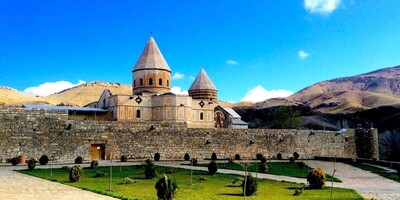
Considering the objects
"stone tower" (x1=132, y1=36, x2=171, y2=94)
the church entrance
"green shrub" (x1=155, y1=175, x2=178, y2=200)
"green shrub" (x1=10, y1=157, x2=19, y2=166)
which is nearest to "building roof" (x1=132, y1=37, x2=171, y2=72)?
"stone tower" (x1=132, y1=36, x2=171, y2=94)

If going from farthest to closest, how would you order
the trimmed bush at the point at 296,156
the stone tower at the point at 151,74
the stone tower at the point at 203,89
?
the stone tower at the point at 203,89 → the stone tower at the point at 151,74 → the trimmed bush at the point at 296,156

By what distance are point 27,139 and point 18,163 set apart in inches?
64.6

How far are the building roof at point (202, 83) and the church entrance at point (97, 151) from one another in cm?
2298

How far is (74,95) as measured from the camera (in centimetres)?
12744

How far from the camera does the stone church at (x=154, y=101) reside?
41938 mm

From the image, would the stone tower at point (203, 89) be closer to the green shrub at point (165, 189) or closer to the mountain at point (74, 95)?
the green shrub at point (165, 189)

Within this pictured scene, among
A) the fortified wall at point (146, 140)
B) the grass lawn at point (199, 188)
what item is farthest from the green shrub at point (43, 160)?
the grass lawn at point (199, 188)

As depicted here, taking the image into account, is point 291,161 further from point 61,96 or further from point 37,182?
point 61,96

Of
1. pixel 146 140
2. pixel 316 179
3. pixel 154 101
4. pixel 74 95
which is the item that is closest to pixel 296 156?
pixel 146 140

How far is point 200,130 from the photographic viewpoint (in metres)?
32.8

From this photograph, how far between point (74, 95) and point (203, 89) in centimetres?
8575

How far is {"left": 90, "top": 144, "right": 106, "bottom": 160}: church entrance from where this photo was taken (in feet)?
95.0

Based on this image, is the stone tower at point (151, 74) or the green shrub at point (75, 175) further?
the stone tower at point (151, 74)

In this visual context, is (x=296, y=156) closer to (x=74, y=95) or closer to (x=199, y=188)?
(x=199, y=188)
